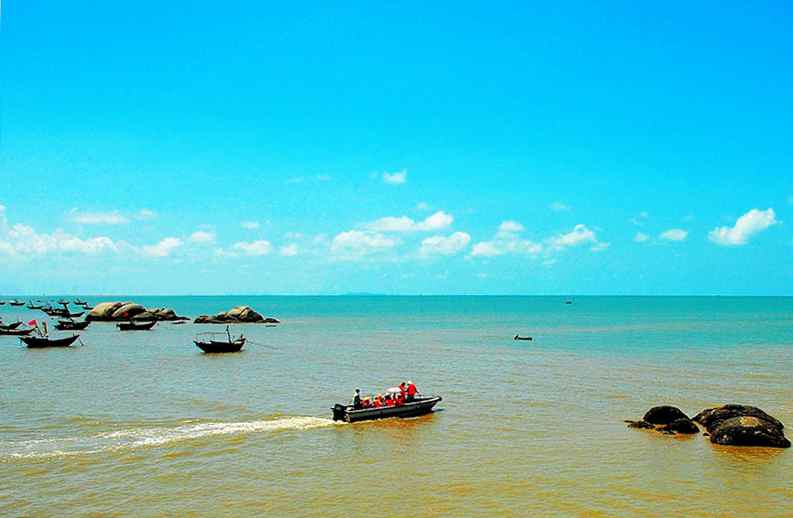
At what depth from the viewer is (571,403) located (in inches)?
1399

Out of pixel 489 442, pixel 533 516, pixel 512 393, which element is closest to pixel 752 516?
pixel 533 516

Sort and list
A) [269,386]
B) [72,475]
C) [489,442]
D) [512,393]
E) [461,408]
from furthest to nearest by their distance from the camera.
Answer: [269,386] → [512,393] → [461,408] → [489,442] → [72,475]

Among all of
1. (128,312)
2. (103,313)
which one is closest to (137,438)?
(128,312)

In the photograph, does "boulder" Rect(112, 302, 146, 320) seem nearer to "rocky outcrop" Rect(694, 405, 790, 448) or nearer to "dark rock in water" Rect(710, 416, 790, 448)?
"rocky outcrop" Rect(694, 405, 790, 448)

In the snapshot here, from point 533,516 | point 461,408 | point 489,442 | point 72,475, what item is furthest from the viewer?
point 461,408

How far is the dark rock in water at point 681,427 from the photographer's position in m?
28.2

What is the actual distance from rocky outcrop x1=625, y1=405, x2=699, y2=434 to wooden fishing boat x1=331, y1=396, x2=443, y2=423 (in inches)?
392

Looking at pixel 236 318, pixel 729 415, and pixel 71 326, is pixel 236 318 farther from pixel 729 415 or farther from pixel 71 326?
pixel 729 415

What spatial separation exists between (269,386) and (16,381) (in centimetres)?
1774

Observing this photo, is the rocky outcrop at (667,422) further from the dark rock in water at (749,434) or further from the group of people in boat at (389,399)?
the group of people in boat at (389,399)

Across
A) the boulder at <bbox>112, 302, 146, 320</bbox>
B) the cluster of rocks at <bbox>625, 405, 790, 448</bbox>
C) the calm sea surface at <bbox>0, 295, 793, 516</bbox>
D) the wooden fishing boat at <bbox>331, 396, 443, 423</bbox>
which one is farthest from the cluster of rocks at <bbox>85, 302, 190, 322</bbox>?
the cluster of rocks at <bbox>625, 405, 790, 448</bbox>

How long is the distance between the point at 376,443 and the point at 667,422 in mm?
13352

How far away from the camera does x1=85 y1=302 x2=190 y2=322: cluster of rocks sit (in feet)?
384

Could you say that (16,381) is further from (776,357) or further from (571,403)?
(776,357)
